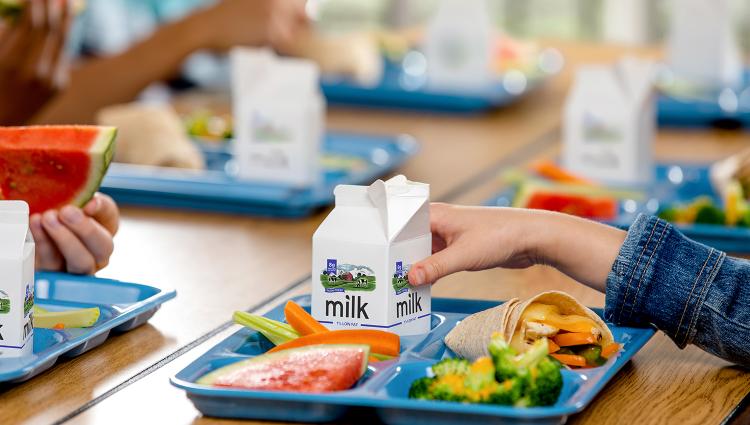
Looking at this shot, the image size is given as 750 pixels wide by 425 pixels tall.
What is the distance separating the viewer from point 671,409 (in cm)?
137

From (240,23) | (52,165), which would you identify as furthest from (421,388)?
(240,23)

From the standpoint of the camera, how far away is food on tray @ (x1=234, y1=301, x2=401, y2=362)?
1.38 m

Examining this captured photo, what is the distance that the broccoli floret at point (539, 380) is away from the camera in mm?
1216

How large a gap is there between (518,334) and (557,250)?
21cm

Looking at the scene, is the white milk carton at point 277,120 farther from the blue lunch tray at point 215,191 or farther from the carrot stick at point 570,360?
the carrot stick at point 570,360

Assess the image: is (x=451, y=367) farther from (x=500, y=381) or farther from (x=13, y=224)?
(x=13, y=224)

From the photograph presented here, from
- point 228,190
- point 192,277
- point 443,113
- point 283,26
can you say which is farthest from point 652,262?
point 283,26

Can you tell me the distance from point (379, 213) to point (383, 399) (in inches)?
11.1

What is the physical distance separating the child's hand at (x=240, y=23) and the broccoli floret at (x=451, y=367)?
9.04 feet

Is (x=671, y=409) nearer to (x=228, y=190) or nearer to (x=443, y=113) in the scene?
(x=228, y=190)

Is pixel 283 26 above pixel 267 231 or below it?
above

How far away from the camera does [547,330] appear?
4.58 feet

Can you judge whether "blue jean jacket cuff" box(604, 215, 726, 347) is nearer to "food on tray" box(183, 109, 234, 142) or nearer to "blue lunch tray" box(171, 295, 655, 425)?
"blue lunch tray" box(171, 295, 655, 425)

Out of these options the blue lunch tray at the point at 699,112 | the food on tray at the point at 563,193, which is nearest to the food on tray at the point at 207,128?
the food on tray at the point at 563,193
